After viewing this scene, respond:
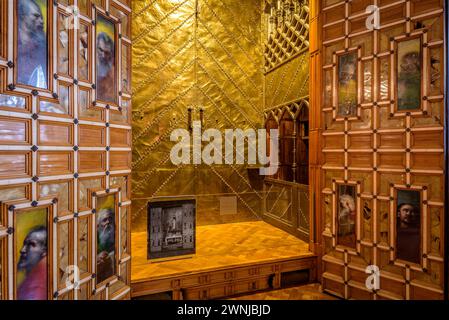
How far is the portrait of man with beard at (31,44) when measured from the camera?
2.01m

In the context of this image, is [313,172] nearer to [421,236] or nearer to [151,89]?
[421,236]

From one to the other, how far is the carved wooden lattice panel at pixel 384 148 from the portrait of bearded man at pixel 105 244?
7.97 ft

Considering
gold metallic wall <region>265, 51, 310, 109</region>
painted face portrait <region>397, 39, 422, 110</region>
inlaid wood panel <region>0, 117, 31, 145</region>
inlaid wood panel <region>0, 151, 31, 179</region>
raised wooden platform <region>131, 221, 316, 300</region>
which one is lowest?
raised wooden platform <region>131, 221, 316, 300</region>

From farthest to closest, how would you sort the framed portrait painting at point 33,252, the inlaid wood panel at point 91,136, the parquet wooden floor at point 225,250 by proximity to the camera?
the parquet wooden floor at point 225,250
the inlaid wood panel at point 91,136
the framed portrait painting at point 33,252

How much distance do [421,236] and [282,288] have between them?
1.67 metres

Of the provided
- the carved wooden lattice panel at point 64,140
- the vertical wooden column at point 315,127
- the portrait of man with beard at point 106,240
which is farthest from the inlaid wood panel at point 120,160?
the vertical wooden column at point 315,127

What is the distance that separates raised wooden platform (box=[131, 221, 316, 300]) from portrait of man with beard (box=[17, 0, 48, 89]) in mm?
2119

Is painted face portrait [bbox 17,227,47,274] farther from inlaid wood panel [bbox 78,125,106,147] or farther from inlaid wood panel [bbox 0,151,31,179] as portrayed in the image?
inlaid wood panel [bbox 78,125,106,147]

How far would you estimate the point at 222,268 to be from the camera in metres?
3.40

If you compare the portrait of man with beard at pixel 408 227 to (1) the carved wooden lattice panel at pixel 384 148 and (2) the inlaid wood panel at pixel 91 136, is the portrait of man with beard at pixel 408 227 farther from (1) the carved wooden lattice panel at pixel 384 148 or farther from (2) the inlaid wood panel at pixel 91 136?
(2) the inlaid wood panel at pixel 91 136

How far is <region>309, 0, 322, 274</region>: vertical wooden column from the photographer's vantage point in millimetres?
3643

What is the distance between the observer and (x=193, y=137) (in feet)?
17.5

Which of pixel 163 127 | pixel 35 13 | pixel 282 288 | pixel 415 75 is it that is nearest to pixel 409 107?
pixel 415 75

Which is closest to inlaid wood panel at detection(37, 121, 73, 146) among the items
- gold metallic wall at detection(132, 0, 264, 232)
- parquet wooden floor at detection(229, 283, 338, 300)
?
parquet wooden floor at detection(229, 283, 338, 300)
